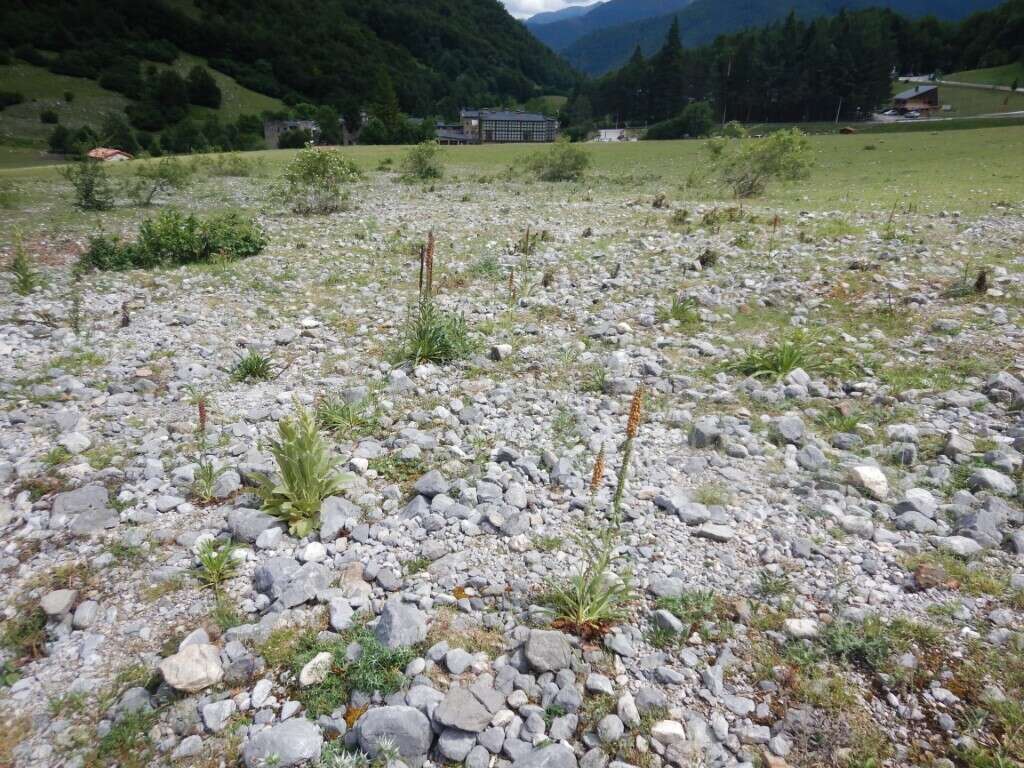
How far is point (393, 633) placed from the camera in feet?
12.3

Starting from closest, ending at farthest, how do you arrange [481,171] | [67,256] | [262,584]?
[262,584]
[67,256]
[481,171]

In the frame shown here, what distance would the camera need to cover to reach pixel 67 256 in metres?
14.2

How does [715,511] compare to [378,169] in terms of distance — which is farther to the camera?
[378,169]

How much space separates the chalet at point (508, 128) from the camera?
16375cm

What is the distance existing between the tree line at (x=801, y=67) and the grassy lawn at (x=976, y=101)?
40.3 ft

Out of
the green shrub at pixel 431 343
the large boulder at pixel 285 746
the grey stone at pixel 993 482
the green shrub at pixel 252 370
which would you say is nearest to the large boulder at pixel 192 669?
the large boulder at pixel 285 746

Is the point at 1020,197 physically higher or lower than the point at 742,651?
higher

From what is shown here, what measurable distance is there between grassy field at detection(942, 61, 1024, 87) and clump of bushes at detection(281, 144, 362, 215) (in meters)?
155

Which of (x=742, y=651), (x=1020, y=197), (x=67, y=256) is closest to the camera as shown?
(x=742, y=651)

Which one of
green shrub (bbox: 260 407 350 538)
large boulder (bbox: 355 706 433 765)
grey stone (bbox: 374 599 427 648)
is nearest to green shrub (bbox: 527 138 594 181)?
green shrub (bbox: 260 407 350 538)

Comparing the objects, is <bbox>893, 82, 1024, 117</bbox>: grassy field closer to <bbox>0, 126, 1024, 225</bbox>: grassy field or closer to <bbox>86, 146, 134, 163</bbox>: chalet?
<bbox>0, 126, 1024, 225</bbox>: grassy field

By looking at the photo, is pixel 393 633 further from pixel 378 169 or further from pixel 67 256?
pixel 378 169

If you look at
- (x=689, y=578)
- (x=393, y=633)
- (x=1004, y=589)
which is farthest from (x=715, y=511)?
(x=393, y=633)

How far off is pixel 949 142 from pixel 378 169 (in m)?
49.0
